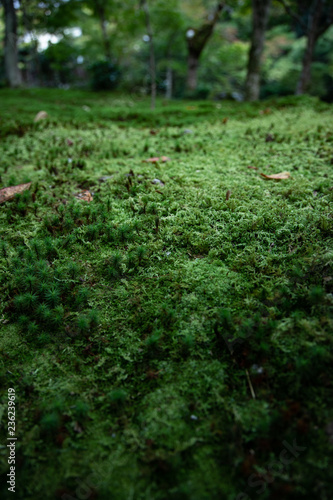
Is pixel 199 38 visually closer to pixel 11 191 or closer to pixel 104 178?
pixel 104 178

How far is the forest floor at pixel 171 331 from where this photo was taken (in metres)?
1.66

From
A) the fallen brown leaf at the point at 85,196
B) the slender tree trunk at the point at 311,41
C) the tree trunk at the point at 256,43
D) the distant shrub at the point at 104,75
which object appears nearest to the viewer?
the fallen brown leaf at the point at 85,196

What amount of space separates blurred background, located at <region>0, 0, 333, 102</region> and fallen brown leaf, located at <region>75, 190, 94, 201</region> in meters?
5.90

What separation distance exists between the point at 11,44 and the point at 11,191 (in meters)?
16.3

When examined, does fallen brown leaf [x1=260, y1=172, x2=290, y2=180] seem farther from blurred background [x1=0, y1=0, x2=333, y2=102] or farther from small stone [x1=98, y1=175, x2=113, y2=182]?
blurred background [x1=0, y1=0, x2=333, y2=102]

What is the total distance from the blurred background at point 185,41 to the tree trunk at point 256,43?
3 cm

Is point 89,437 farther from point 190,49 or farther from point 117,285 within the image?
point 190,49

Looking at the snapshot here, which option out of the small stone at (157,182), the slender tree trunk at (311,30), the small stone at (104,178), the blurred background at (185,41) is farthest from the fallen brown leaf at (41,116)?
the slender tree trunk at (311,30)

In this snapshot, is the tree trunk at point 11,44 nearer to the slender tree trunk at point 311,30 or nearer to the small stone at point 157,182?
the slender tree trunk at point 311,30

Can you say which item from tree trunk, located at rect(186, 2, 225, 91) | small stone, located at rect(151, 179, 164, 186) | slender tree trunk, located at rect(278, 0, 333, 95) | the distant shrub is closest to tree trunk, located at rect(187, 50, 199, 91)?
tree trunk, located at rect(186, 2, 225, 91)

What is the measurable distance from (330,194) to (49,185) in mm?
3693

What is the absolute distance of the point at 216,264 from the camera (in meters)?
2.78

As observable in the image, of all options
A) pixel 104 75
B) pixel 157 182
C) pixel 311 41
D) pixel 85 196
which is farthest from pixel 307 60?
pixel 85 196

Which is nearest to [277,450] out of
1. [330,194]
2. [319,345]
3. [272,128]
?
[319,345]
